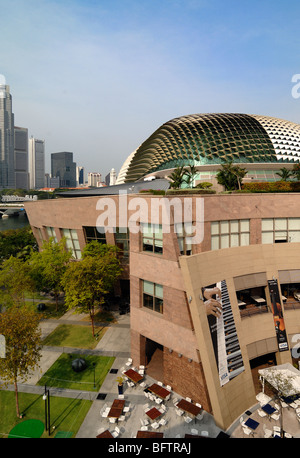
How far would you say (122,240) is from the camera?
3231 cm

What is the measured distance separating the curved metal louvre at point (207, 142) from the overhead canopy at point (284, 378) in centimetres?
5065

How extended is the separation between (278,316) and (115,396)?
14850mm

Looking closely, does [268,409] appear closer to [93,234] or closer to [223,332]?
[223,332]

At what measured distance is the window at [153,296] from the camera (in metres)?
19.9

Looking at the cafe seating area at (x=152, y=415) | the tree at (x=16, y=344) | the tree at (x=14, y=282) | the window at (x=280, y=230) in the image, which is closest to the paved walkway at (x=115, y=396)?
the cafe seating area at (x=152, y=415)

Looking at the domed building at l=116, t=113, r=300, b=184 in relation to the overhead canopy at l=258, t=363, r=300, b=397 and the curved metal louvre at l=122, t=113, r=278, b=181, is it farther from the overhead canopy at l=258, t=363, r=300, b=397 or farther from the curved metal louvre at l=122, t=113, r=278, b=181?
the overhead canopy at l=258, t=363, r=300, b=397

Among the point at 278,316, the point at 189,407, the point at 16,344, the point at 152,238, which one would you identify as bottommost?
the point at 189,407

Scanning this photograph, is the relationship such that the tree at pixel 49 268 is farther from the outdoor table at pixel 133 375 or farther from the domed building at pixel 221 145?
the domed building at pixel 221 145

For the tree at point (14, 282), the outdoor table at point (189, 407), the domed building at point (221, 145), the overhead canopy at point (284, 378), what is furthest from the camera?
the domed building at point (221, 145)

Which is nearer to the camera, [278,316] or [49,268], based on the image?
[278,316]

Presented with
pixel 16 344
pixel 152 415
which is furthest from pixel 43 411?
pixel 152 415

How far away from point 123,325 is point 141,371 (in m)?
8.81

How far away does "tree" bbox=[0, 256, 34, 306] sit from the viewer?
2696cm
